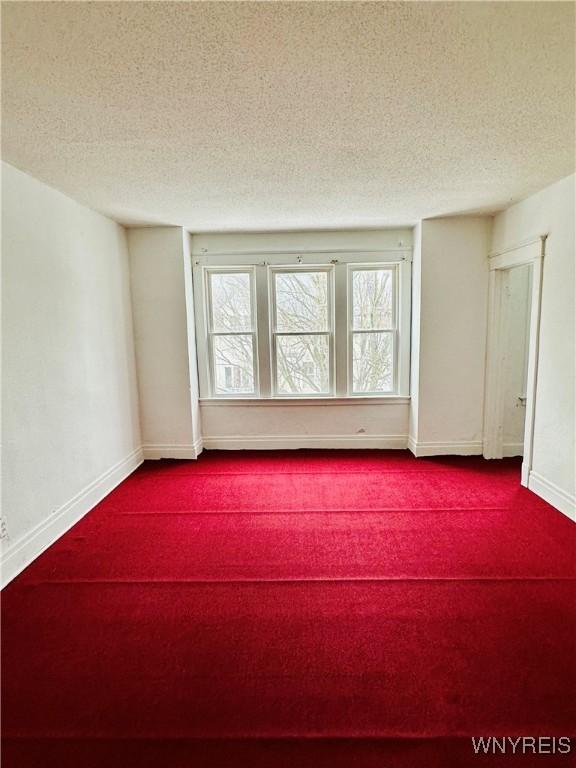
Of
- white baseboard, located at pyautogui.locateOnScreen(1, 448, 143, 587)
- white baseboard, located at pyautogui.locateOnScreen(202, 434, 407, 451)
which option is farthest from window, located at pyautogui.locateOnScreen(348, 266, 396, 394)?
white baseboard, located at pyautogui.locateOnScreen(1, 448, 143, 587)

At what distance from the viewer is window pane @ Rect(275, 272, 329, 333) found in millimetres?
4301

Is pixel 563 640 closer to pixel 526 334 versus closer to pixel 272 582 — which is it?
pixel 272 582

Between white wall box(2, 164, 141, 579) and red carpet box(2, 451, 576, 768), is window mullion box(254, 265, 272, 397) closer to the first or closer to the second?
white wall box(2, 164, 141, 579)

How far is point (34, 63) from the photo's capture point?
57.8 inches

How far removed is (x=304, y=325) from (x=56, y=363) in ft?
8.24

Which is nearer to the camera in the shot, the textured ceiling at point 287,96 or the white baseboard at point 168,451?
the textured ceiling at point 287,96

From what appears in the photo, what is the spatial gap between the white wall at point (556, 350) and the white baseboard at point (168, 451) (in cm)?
331

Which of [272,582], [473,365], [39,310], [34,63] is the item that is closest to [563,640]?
[272,582]

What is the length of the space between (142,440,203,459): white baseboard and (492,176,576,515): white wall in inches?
130

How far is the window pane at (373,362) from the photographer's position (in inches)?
171

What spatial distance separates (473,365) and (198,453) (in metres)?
3.15

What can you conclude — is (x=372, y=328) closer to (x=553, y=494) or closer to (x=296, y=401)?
(x=296, y=401)

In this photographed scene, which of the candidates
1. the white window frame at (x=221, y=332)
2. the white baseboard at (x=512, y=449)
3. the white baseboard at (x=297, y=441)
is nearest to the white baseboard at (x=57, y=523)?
the white baseboard at (x=297, y=441)

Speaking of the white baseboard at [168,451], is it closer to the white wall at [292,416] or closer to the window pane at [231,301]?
the white wall at [292,416]
